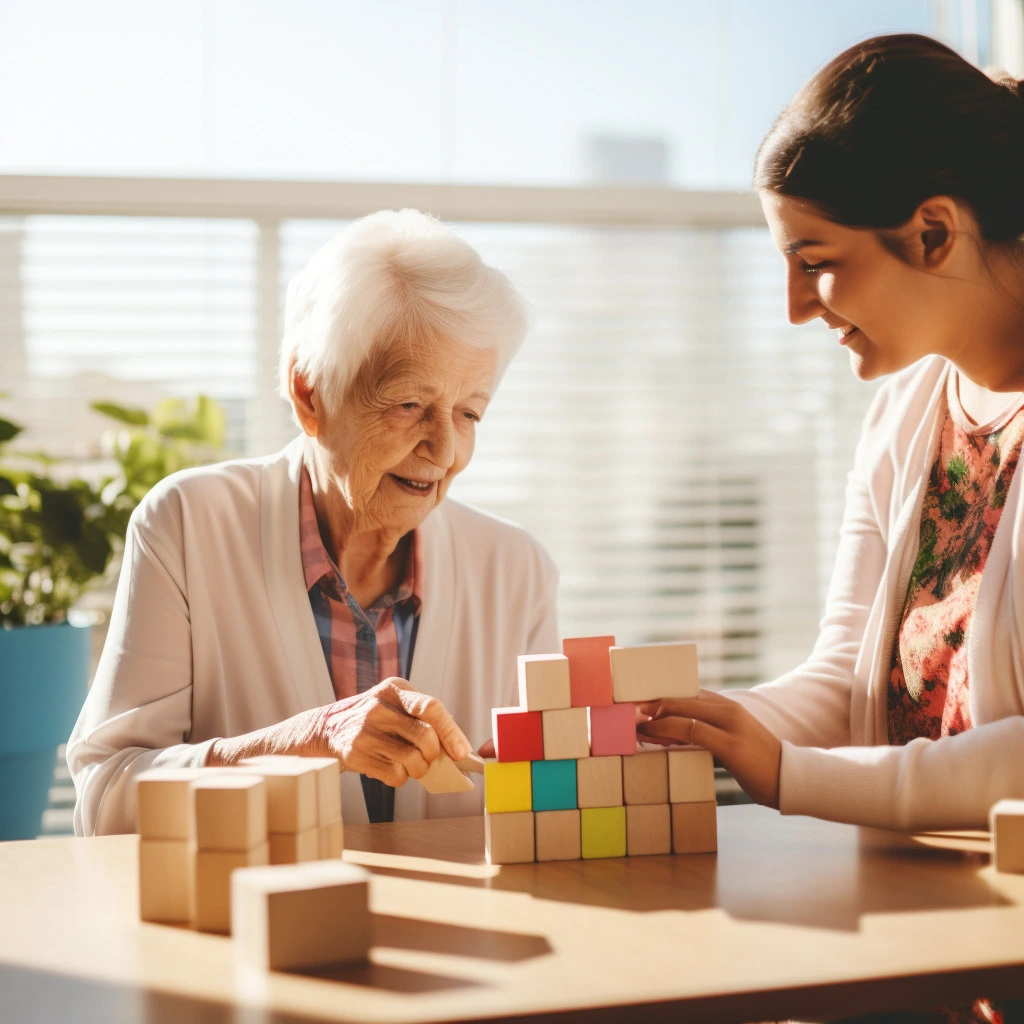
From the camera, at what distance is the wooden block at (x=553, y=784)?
122cm

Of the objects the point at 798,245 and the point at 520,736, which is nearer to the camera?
the point at 520,736

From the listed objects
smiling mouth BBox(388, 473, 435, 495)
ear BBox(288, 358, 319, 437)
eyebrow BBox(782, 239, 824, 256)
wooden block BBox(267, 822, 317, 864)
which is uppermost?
eyebrow BBox(782, 239, 824, 256)

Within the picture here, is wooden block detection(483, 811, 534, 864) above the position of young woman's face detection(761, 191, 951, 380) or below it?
below

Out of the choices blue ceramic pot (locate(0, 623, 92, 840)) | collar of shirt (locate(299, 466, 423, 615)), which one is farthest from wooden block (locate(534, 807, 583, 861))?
blue ceramic pot (locate(0, 623, 92, 840))

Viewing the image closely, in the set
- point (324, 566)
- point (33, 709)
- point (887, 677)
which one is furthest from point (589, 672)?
point (33, 709)

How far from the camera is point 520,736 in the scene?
3.97 feet

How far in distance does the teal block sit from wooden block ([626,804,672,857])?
0.08 metres

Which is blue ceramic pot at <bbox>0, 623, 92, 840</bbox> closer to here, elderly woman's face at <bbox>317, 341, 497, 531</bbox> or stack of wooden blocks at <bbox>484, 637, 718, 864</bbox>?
elderly woman's face at <bbox>317, 341, 497, 531</bbox>

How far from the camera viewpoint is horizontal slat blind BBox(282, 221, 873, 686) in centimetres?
362

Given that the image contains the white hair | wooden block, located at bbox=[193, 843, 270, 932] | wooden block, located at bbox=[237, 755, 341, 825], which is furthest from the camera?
the white hair

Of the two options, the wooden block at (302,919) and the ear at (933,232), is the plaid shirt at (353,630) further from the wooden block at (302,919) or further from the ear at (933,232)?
the ear at (933,232)

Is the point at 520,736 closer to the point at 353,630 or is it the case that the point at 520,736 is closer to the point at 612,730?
the point at 612,730

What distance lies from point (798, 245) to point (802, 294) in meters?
0.07

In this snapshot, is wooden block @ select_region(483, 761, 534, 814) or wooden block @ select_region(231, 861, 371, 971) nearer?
wooden block @ select_region(231, 861, 371, 971)
